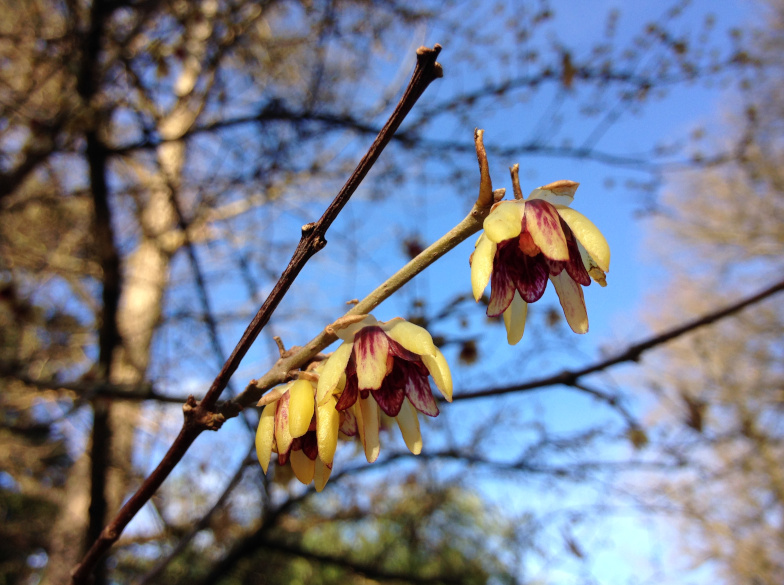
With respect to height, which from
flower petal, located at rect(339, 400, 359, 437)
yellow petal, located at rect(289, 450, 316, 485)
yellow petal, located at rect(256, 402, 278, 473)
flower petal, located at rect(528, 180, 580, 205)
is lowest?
yellow petal, located at rect(289, 450, 316, 485)

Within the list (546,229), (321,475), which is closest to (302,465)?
(321,475)

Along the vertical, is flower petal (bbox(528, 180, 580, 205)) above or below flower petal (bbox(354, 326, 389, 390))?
above

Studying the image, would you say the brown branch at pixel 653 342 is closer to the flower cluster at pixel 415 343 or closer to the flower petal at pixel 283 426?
the flower cluster at pixel 415 343

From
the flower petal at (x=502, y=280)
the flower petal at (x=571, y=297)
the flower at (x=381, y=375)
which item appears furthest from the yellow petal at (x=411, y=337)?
the flower petal at (x=571, y=297)

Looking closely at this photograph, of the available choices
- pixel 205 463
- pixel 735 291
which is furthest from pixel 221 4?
pixel 735 291

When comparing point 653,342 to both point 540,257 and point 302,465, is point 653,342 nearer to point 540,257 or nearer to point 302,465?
point 540,257

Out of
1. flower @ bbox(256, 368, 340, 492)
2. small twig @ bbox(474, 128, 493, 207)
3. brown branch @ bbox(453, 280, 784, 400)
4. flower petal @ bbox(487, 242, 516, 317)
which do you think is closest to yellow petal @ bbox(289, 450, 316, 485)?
flower @ bbox(256, 368, 340, 492)

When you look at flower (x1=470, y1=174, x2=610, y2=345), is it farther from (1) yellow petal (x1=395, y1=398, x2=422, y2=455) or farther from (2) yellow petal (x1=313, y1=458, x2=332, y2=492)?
(2) yellow petal (x1=313, y1=458, x2=332, y2=492)
